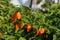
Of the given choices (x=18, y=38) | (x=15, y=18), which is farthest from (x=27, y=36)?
(x=15, y=18)

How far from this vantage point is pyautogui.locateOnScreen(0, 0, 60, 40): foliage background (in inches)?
147

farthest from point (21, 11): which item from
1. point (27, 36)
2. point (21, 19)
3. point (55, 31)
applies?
point (55, 31)

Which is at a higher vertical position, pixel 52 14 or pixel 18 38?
pixel 52 14

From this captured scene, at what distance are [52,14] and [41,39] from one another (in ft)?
1.38

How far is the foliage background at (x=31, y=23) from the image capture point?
373 cm

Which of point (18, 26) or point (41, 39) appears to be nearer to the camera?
point (41, 39)

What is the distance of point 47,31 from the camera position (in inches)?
148

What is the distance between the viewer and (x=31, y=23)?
13.4 ft

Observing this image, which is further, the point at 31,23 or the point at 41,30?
the point at 31,23

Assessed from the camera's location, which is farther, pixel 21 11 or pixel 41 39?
pixel 21 11

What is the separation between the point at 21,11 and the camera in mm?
4199

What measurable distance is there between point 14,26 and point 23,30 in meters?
0.18

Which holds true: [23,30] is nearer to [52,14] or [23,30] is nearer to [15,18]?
[15,18]

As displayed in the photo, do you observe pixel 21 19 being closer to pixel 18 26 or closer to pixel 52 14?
pixel 18 26
